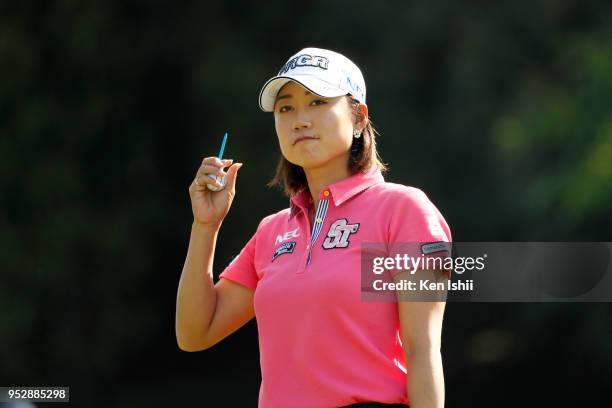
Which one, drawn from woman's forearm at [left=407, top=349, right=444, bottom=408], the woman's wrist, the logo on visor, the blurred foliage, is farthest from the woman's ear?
the blurred foliage

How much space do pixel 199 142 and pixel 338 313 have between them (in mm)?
6346

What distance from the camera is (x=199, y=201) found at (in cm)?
231

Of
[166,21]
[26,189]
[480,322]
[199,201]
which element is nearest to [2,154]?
[26,189]

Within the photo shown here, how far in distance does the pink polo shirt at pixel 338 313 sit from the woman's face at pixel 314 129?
0.11 meters

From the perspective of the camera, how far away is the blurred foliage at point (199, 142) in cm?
783

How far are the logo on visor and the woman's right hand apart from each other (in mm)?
240

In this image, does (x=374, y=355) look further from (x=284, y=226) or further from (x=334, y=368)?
(x=284, y=226)

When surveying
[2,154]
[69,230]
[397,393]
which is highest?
[2,154]

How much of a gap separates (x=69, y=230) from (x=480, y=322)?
10.5 ft

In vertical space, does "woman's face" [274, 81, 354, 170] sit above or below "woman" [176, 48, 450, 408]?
above

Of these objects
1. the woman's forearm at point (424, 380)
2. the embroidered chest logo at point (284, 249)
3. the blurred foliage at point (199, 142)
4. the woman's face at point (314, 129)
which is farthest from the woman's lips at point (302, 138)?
the blurred foliage at point (199, 142)

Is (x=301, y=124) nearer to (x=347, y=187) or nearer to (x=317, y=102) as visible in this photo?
(x=317, y=102)

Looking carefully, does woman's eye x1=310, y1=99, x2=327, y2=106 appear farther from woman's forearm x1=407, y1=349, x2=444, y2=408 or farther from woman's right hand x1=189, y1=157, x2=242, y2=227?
woman's forearm x1=407, y1=349, x2=444, y2=408

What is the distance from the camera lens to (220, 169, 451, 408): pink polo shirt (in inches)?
78.0
